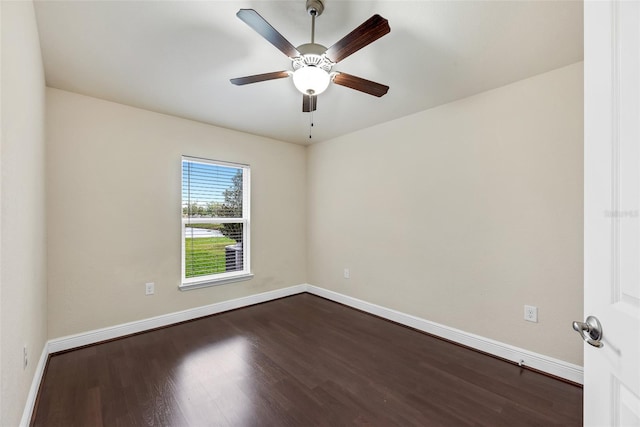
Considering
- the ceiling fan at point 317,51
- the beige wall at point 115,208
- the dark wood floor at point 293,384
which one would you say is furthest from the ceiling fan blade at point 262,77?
the dark wood floor at point 293,384

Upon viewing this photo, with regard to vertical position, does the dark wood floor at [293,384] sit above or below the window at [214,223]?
below

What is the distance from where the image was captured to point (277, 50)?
6.31ft

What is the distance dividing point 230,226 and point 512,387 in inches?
130

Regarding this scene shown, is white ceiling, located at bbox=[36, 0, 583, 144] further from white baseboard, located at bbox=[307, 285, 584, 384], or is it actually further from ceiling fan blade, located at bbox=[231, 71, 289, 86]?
white baseboard, located at bbox=[307, 285, 584, 384]

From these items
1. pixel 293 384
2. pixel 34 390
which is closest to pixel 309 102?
pixel 293 384

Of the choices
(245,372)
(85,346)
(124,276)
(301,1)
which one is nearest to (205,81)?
(301,1)

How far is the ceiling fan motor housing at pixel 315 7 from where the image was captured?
149cm

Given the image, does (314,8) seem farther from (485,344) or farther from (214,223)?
(485,344)
